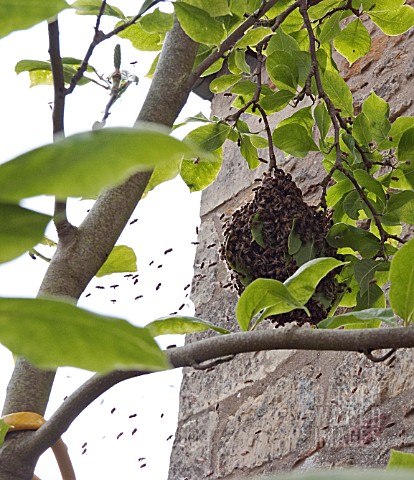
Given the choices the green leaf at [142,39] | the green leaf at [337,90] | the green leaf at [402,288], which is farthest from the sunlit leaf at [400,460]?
the green leaf at [142,39]

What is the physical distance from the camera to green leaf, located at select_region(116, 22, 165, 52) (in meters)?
1.05

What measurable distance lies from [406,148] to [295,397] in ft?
2.15

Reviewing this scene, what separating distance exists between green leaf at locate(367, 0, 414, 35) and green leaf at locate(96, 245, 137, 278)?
516 mm

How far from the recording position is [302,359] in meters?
1.47

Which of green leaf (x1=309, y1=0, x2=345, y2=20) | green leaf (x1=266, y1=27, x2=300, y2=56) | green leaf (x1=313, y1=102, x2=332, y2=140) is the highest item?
green leaf (x1=309, y1=0, x2=345, y2=20)

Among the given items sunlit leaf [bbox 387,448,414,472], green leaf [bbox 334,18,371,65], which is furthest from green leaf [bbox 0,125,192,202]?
green leaf [bbox 334,18,371,65]

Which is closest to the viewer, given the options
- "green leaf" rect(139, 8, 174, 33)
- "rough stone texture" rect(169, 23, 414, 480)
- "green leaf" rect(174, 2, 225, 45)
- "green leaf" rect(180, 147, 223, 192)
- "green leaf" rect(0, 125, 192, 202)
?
"green leaf" rect(0, 125, 192, 202)

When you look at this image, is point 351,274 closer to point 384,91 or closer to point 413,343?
point 413,343

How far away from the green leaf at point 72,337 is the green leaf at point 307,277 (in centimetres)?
37

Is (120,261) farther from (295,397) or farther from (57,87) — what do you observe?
(295,397)

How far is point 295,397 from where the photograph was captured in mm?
1437

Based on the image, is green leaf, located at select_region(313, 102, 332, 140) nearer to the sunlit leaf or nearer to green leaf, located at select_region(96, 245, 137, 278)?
green leaf, located at select_region(96, 245, 137, 278)

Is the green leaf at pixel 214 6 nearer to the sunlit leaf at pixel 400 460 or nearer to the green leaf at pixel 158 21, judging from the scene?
the green leaf at pixel 158 21

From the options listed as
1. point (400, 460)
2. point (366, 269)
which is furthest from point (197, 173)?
point (400, 460)
